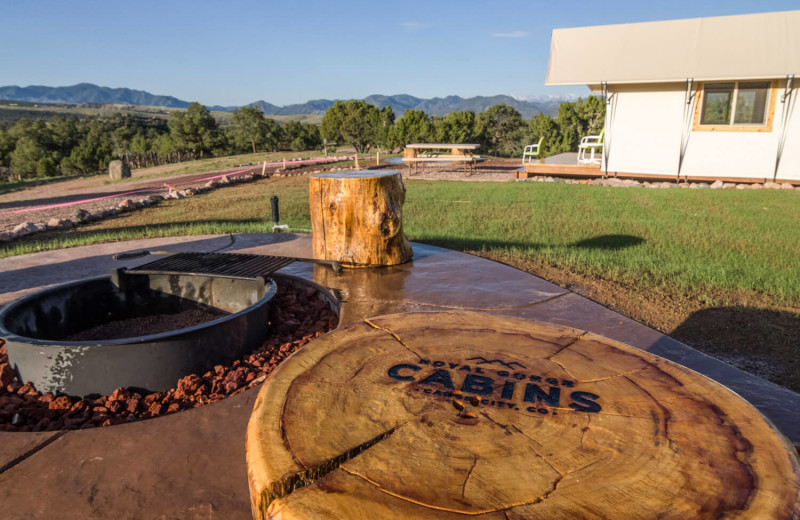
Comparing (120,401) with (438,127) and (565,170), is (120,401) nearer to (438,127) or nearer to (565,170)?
(565,170)

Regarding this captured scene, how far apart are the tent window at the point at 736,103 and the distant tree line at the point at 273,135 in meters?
18.5

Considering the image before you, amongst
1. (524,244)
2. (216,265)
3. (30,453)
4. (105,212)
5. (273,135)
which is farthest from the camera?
(273,135)

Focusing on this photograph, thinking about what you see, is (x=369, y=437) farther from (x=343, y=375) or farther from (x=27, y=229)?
(x=27, y=229)

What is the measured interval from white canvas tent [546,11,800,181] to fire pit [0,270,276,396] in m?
14.3

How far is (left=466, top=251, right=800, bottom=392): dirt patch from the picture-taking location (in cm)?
327

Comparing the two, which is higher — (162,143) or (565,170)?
(162,143)

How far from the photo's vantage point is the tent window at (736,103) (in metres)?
13.5

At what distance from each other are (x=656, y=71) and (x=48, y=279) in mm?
15227

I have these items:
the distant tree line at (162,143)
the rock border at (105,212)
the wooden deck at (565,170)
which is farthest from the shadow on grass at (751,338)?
the distant tree line at (162,143)

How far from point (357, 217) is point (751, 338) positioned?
10.6 ft

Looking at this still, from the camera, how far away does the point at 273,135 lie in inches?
2041

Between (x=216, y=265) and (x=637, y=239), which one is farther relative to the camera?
(x=637, y=239)

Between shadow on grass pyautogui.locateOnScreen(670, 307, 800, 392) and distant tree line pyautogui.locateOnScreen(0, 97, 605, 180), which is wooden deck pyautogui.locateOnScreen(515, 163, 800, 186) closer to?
shadow on grass pyautogui.locateOnScreen(670, 307, 800, 392)

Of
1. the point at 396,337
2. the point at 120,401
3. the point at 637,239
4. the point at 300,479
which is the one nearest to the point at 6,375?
the point at 120,401
